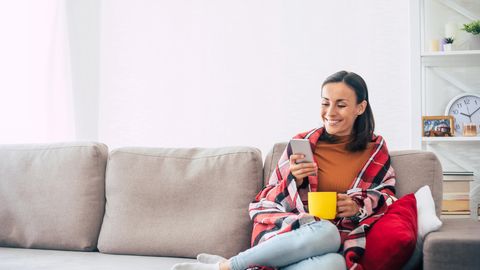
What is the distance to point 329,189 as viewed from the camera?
84.9 inches

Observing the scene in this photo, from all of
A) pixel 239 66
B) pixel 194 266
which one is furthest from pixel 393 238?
pixel 239 66

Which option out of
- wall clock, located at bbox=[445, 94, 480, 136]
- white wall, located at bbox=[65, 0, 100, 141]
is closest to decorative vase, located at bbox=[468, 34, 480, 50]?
wall clock, located at bbox=[445, 94, 480, 136]

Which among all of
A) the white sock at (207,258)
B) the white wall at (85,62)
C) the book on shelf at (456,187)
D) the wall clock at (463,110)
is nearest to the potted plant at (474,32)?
the wall clock at (463,110)

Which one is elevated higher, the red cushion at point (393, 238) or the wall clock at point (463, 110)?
the wall clock at point (463, 110)

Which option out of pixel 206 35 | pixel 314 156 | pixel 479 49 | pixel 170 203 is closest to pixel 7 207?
pixel 170 203

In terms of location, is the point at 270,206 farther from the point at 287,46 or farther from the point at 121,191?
the point at 287,46

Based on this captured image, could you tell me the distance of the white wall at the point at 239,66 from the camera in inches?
135

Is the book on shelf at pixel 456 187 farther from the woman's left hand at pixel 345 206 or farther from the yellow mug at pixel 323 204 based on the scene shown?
the yellow mug at pixel 323 204

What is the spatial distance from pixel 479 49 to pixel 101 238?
2.25 meters

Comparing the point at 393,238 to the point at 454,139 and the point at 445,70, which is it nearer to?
the point at 454,139

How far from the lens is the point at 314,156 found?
2.24 metres

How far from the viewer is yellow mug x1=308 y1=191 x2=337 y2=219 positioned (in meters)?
1.81

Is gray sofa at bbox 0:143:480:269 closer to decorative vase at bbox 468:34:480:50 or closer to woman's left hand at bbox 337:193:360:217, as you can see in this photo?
woman's left hand at bbox 337:193:360:217

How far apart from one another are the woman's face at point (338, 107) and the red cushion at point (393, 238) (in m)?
0.42
